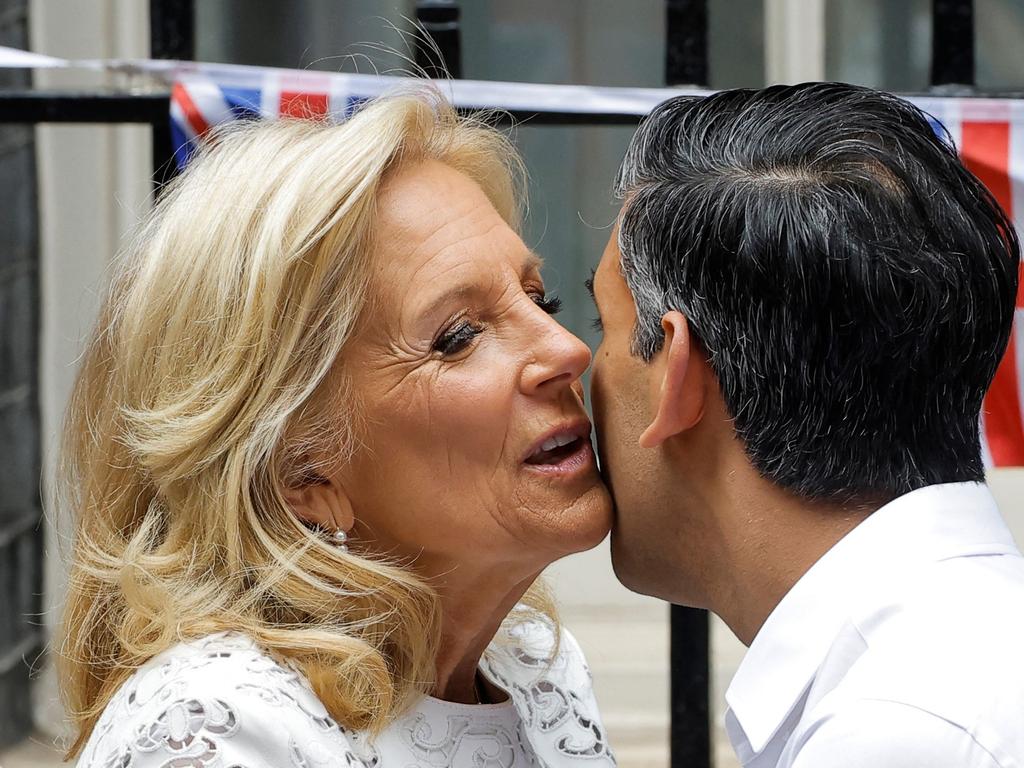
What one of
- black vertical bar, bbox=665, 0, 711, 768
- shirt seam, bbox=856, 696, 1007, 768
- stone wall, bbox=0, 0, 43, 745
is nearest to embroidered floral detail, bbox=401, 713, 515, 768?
shirt seam, bbox=856, 696, 1007, 768

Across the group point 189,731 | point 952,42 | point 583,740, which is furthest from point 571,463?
point 952,42

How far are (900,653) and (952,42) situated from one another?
1.90m

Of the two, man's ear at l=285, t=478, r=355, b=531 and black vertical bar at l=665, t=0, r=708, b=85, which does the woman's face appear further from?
black vertical bar at l=665, t=0, r=708, b=85

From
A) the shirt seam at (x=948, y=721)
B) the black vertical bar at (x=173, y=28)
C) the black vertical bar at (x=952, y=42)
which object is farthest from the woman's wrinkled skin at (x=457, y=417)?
the black vertical bar at (x=952, y=42)

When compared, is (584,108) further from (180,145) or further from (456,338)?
(456,338)

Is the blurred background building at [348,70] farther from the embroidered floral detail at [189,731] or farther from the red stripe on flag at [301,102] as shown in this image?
the embroidered floral detail at [189,731]

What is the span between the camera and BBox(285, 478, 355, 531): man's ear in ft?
7.16

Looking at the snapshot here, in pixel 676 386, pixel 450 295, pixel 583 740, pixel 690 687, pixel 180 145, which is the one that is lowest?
pixel 690 687

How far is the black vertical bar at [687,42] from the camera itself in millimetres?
3059

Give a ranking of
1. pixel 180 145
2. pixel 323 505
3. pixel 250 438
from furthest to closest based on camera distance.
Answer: pixel 180 145
pixel 323 505
pixel 250 438

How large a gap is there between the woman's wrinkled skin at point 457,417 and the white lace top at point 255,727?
19cm

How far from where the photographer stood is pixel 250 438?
209cm

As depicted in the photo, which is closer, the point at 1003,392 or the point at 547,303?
the point at 547,303

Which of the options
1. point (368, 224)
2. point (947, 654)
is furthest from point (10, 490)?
point (947, 654)
